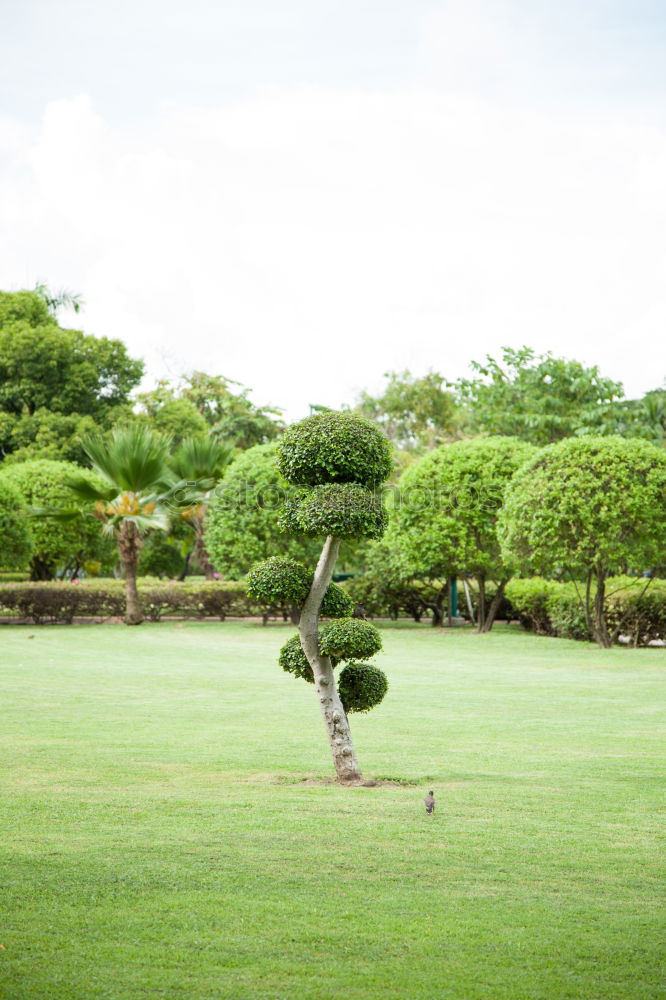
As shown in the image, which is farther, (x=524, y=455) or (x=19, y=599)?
(x=19, y=599)

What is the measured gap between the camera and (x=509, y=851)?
6.28 meters

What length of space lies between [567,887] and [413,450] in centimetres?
4387

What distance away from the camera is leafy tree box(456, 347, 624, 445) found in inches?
1214

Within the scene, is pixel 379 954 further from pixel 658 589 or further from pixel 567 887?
pixel 658 589

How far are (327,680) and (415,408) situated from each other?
41057 mm

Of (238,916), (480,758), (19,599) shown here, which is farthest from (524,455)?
(238,916)

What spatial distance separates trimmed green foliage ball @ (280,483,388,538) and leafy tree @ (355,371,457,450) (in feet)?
132

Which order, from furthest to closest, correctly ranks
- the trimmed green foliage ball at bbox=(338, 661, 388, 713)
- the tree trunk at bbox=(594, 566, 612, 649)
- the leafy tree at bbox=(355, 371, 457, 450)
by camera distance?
the leafy tree at bbox=(355, 371, 457, 450) → the tree trunk at bbox=(594, 566, 612, 649) → the trimmed green foliage ball at bbox=(338, 661, 388, 713)

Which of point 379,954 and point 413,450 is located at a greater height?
point 413,450

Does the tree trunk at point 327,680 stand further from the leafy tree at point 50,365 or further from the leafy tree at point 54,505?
the leafy tree at point 50,365

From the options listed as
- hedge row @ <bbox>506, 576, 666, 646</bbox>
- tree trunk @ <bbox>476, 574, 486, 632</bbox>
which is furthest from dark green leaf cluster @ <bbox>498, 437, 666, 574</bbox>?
tree trunk @ <bbox>476, 574, 486, 632</bbox>

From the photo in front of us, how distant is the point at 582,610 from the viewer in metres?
23.4

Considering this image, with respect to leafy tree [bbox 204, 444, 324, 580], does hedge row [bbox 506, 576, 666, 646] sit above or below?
below

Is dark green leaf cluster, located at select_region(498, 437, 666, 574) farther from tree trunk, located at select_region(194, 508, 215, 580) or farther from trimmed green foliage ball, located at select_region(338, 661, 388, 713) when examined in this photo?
tree trunk, located at select_region(194, 508, 215, 580)
